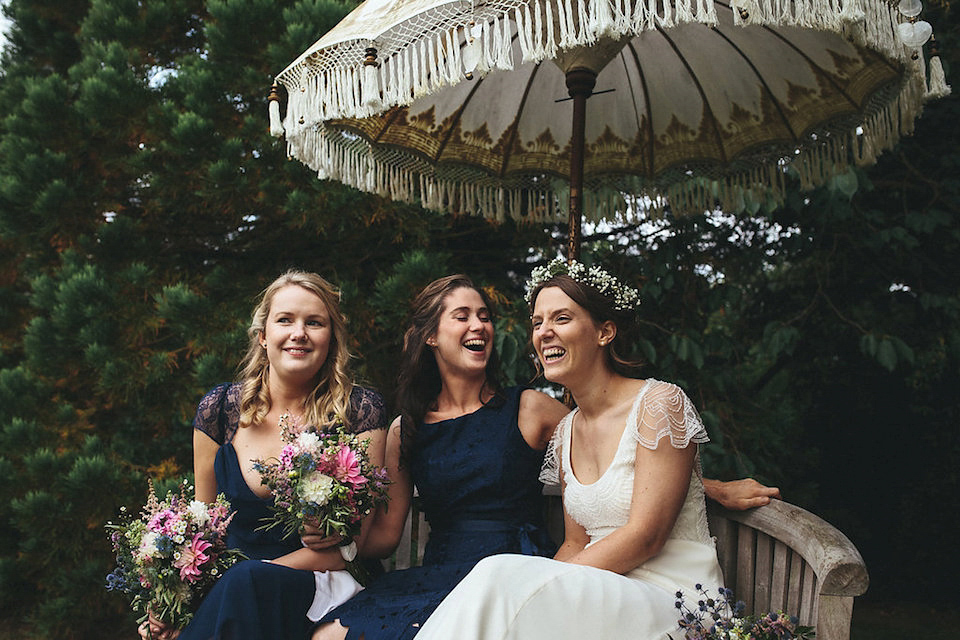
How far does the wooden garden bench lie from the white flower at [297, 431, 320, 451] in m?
0.96

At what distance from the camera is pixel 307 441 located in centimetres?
225

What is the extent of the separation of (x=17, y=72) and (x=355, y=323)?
338 cm

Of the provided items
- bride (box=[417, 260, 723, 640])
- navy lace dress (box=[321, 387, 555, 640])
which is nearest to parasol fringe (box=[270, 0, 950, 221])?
bride (box=[417, 260, 723, 640])

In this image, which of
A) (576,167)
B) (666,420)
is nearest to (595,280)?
(666,420)

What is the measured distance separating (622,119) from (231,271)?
2298 millimetres

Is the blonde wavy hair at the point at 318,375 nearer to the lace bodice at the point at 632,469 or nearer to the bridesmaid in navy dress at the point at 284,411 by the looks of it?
the bridesmaid in navy dress at the point at 284,411

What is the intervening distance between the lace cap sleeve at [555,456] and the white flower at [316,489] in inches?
31.3

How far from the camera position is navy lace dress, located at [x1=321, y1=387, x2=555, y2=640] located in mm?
2615

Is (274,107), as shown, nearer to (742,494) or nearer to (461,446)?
(461,446)

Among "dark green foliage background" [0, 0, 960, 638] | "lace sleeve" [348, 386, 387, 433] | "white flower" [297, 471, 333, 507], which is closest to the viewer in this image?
"white flower" [297, 471, 333, 507]

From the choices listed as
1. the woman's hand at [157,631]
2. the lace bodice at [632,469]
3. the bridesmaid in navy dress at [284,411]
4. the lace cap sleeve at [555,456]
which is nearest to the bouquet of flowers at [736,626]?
the lace bodice at [632,469]

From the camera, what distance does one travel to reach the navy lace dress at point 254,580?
2.13m

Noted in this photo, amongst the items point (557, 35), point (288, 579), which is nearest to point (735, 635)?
point (288, 579)

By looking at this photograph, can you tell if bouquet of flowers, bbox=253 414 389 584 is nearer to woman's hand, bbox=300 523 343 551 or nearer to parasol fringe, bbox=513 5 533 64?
woman's hand, bbox=300 523 343 551
